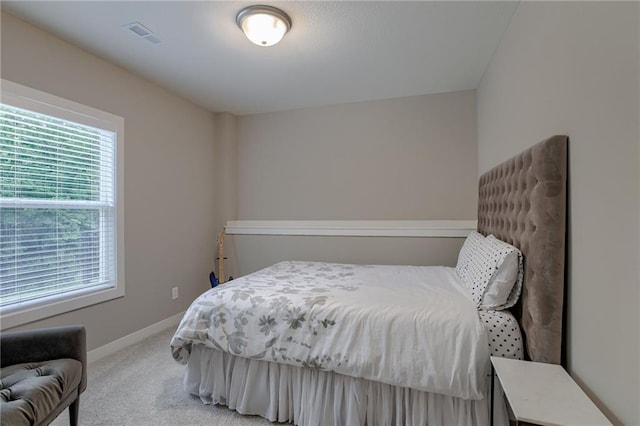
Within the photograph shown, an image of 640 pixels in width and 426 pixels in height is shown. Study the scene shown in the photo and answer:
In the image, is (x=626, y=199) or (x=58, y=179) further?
(x=58, y=179)

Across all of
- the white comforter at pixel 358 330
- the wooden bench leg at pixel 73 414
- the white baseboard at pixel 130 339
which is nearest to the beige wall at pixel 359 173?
the white baseboard at pixel 130 339

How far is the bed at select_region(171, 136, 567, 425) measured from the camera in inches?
55.4

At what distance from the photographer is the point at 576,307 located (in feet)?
4.21

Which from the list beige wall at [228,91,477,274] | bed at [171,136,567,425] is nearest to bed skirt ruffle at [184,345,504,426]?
bed at [171,136,567,425]

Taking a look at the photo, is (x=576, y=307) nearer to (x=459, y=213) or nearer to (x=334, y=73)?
(x=459, y=213)

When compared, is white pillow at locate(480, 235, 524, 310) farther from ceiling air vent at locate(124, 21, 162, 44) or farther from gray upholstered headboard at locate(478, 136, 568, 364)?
ceiling air vent at locate(124, 21, 162, 44)

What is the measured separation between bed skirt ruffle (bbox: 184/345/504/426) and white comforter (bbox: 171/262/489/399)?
118 millimetres

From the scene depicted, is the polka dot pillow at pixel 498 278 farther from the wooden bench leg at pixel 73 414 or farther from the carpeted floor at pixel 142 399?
the wooden bench leg at pixel 73 414

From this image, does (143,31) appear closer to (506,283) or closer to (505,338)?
(506,283)

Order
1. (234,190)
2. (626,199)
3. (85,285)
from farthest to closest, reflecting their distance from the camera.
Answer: (234,190)
(85,285)
(626,199)

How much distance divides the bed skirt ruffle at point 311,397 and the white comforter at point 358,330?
0.39ft

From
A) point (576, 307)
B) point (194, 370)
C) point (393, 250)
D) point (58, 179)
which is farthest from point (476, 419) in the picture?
point (58, 179)

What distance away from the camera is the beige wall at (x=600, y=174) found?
961mm

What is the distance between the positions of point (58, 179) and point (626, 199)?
3221mm
